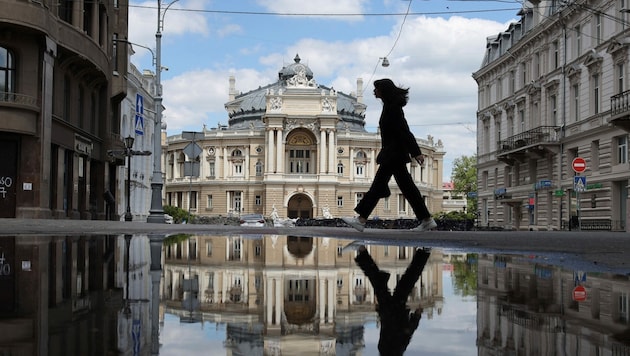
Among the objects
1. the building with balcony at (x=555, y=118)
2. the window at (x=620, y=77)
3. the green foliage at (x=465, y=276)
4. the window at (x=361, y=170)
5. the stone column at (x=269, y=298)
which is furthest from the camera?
the window at (x=361, y=170)

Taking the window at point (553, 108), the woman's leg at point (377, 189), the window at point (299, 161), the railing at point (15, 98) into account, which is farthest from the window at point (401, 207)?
the woman's leg at point (377, 189)

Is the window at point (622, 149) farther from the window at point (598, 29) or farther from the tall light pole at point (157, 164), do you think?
the tall light pole at point (157, 164)

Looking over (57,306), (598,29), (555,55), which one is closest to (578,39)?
(598,29)

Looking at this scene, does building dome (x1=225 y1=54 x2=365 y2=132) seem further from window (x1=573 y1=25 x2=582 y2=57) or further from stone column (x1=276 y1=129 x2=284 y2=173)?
window (x1=573 y1=25 x2=582 y2=57)

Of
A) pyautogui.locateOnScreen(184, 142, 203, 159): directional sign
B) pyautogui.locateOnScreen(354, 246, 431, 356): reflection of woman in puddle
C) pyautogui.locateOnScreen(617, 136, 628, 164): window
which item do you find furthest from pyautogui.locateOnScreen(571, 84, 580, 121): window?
pyautogui.locateOnScreen(354, 246, 431, 356): reflection of woman in puddle

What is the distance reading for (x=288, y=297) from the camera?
3582mm

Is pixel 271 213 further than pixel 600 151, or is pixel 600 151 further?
pixel 271 213

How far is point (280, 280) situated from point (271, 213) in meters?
89.1

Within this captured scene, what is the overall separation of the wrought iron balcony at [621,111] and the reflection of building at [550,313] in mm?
26362

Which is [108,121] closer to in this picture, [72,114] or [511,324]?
[72,114]

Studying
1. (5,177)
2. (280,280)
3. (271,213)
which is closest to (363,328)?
(280,280)

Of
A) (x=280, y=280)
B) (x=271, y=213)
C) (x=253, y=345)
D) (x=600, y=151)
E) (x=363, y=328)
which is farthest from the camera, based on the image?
(x=271, y=213)

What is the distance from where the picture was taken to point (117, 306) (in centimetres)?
321

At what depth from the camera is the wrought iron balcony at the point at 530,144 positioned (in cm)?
3931
